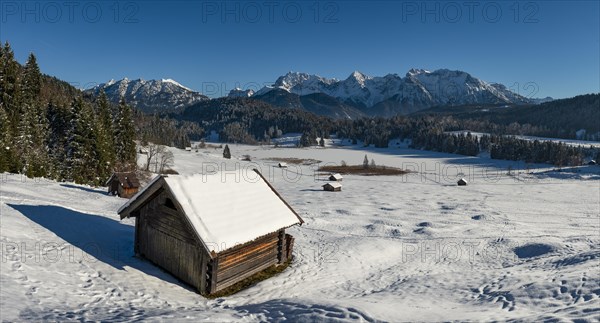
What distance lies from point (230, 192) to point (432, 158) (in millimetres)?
157296

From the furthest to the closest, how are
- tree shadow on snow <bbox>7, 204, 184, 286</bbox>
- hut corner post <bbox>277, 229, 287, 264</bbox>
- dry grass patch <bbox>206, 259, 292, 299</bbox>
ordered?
hut corner post <bbox>277, 229, 287, 264</bbox> < tree shadow on snow <bbox>7, 204, 184, 286</bbox> < dry grass patch <bbox>206, 259, 292, 299</bbox>

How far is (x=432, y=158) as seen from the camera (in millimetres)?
162500

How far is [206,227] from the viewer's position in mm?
16078

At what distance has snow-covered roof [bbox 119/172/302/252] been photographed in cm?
1619

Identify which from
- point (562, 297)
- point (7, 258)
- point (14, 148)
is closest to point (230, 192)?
point (7, 258)

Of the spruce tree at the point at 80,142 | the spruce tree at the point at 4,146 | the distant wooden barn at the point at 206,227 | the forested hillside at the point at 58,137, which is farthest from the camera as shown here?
the spruce tree at the point at 80,142

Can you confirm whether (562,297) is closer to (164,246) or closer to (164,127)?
(164,246)

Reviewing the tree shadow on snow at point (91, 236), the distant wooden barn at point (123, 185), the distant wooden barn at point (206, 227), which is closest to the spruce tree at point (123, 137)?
the distant wooden barn at point (123, 185)

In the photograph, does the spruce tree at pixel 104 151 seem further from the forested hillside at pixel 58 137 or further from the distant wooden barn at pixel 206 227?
the distant wooden barn at pixel 206 227

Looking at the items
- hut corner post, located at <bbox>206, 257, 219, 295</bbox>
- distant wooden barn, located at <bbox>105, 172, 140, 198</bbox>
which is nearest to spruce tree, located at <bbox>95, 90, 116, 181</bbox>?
distant wooden barn, located at <bbox>105, 172, 140, 198</bbox>

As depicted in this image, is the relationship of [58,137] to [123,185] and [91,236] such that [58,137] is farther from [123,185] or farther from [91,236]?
[91,236]

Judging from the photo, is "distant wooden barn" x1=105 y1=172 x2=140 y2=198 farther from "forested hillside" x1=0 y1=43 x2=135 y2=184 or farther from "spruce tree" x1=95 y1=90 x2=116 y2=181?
"spruce tree" x1=95 y1=90 x2=116 y2=181

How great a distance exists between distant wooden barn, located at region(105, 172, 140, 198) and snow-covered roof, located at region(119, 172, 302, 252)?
24.6m

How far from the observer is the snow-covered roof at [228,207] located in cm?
1619
